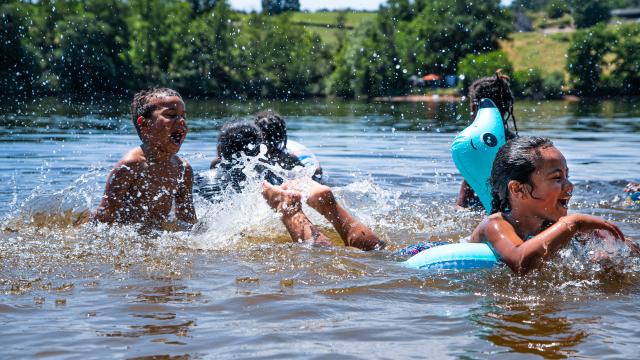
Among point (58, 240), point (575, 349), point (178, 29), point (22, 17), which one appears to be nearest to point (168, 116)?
point (58, 240)

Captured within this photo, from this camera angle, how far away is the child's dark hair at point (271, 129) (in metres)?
8.32

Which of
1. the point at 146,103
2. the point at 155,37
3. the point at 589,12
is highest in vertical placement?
the point at 589,12

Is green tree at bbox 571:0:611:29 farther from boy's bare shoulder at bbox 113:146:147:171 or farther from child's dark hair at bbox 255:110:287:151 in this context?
boy's bare shoulder at bbox 113:146:147:171

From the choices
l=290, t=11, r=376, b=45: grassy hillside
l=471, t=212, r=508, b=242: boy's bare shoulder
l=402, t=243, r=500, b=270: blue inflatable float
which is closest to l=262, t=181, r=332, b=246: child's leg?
l=402, t=243, r=500, b=270: blue inflatable float

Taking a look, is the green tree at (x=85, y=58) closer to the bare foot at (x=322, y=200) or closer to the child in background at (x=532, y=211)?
the bare foot at (x=322, y=200)

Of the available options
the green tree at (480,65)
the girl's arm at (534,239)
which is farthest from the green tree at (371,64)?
the girl's arm at (534,239)

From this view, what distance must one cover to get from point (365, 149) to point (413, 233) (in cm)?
854

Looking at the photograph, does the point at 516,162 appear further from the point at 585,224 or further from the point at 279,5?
the point at 279,5

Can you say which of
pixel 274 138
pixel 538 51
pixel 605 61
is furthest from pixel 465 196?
pixel 538 51

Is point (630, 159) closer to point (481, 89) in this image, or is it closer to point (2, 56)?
point (481, 89)

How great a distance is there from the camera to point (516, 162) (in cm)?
507

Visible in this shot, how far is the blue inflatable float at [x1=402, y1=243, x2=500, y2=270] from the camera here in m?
5.15

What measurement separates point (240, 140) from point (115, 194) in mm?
1498

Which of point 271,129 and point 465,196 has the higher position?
point 271,129
